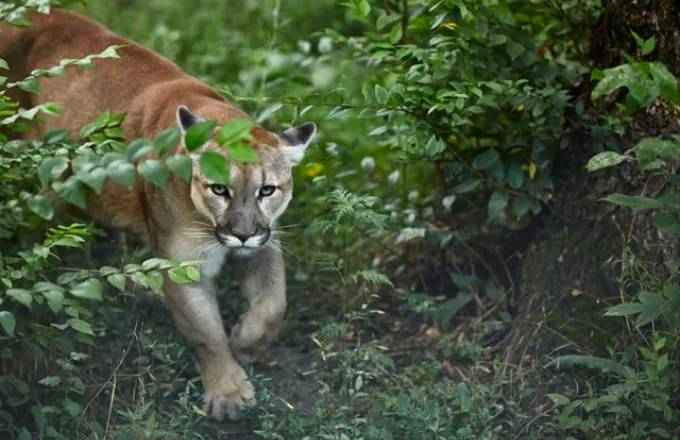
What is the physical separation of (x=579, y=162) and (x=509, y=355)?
107 centimetres

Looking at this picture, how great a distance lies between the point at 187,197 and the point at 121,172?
184 centimetres

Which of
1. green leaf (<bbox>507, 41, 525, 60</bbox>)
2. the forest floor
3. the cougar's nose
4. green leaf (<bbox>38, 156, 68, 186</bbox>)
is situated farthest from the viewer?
green leaf (<bbox>507, 41, 525, 60</bbox>)

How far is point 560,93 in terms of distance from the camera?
497 centimetres

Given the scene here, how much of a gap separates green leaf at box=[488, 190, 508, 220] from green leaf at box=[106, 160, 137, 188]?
2510 millimetres

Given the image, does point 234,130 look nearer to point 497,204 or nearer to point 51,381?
point 51,381

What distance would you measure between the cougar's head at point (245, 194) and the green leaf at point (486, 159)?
101 centimetres

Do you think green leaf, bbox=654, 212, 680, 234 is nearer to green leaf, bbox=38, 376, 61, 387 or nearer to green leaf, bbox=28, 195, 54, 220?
green leaf, bbox=28, 195, 54, 220

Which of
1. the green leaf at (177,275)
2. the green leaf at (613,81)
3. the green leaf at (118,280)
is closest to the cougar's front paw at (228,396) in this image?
the green leaf at (177,275)

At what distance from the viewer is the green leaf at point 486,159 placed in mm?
5246

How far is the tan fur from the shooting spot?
480 centimetres

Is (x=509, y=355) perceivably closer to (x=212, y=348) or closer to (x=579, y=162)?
(x=579, y=162)

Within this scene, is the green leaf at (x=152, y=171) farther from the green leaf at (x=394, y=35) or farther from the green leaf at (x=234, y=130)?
the green leaf at (x=394, y=35)

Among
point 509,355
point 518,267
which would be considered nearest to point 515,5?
point 518,267

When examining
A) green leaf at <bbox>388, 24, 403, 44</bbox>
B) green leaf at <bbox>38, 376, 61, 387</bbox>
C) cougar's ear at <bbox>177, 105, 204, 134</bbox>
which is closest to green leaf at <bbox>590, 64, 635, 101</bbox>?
green leaf at <bbox>388, 24, 403, 44</bbox>
